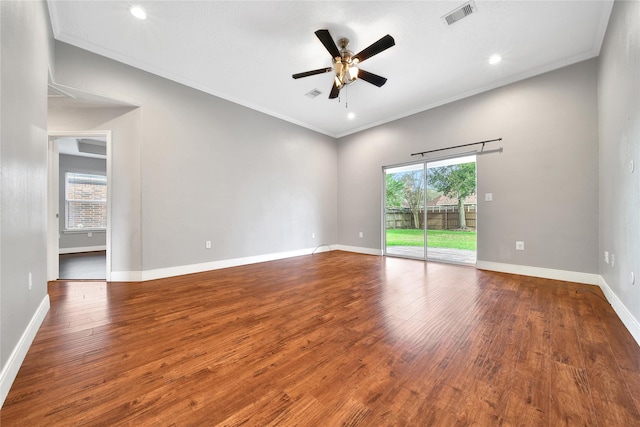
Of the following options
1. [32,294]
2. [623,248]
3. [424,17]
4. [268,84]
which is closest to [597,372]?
[623,248]

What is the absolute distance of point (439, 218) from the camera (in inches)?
186

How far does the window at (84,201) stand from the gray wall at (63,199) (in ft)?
0.29

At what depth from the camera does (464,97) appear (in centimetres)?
426

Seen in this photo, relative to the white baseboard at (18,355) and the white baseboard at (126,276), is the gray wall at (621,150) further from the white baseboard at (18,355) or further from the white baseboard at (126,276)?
the white baseboard at (126,276)

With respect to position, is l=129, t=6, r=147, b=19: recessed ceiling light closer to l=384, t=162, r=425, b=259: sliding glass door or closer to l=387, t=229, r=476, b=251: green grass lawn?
l=384, t=162, r=425, b=259: sliding glass door

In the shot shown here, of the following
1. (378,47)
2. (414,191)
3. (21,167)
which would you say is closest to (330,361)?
(21,167)

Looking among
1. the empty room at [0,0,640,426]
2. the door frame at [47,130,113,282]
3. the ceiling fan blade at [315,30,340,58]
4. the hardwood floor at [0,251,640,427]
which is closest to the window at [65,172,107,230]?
the empty room at [0,0,640,426]

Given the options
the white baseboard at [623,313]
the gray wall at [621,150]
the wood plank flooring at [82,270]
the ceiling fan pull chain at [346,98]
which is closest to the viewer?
the white baseboard at [623,313]

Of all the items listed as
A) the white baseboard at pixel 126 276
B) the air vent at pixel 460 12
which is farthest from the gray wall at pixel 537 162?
the white baseboard at pixel 126 276

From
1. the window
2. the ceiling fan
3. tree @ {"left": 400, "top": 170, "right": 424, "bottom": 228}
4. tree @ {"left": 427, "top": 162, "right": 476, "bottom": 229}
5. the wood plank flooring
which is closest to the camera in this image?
the ceiling fan

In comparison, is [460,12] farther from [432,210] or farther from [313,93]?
[432,210]

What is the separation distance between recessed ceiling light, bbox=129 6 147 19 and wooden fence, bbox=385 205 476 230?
503 centimetres

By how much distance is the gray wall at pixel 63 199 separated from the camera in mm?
6133

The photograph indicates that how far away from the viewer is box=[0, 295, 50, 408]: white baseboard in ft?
3.99
